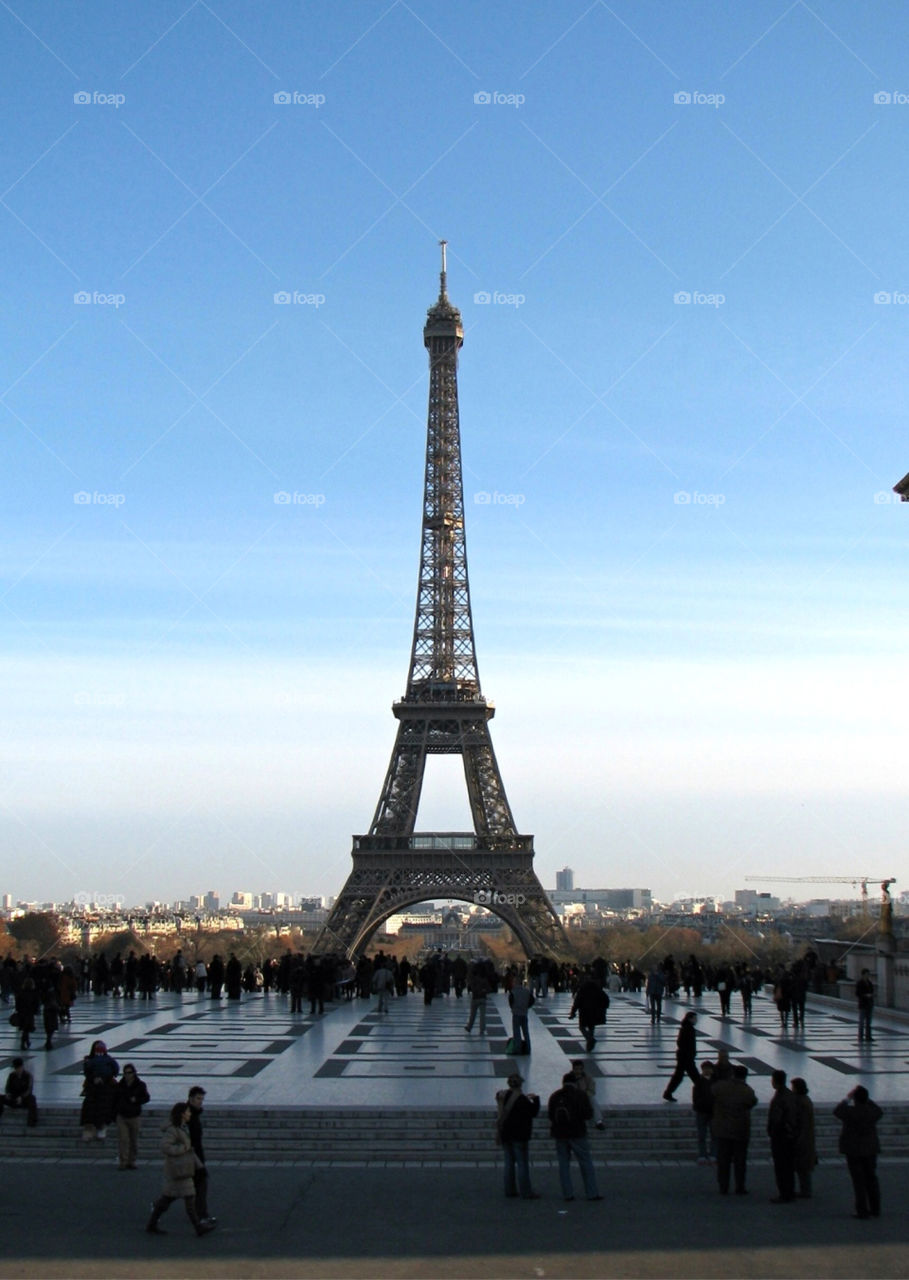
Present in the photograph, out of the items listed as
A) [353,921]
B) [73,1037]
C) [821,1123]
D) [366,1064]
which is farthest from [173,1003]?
[353,921]

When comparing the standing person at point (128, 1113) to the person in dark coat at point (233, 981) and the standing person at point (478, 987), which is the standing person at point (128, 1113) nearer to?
the standing person at point (478, 987)

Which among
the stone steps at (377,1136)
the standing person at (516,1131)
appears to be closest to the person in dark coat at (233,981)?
the stone steps at (377,1136)

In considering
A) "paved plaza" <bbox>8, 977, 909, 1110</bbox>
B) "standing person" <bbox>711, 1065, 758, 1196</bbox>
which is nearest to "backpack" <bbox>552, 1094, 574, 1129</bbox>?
"standing person" <bbox>711, 1065, 758, 1196</bbox>

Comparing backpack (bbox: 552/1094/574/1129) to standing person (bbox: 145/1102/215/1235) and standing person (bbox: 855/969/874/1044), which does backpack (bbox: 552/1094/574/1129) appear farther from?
standing person (bbox: 855/969/874/1044)

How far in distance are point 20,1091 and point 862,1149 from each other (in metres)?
9.64

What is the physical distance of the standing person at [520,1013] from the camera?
20328 millimetres

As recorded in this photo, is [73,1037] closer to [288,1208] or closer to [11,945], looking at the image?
[288,1208]

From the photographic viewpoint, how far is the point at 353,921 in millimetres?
66438

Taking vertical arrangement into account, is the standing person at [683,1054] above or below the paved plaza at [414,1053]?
above

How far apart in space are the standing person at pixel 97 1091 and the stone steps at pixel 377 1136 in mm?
255

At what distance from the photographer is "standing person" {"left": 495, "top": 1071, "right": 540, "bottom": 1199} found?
12531 mm

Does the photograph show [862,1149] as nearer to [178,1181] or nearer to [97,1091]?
[178,1181]

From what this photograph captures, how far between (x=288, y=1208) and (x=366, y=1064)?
8.39m

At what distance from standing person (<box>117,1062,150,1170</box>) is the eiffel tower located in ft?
164
